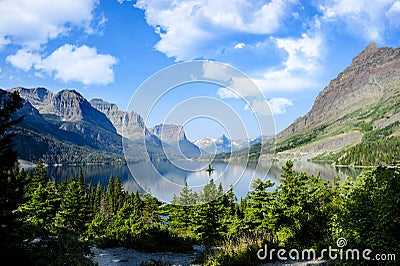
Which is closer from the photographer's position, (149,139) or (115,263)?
(149,139)

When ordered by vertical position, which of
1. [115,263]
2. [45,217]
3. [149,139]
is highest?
[149,139]

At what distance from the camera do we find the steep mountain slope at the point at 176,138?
28.7 ft

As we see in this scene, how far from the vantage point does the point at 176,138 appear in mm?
8805

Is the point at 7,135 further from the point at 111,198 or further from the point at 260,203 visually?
the point at 111,198

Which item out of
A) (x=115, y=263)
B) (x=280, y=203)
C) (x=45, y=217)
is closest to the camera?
(x=115, y=263)

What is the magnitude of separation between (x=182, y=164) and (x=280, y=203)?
10.4 metres

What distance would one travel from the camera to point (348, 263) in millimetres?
8531

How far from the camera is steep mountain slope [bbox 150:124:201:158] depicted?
8742 millimetres

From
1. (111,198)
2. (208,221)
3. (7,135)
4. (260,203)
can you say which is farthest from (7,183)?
(111,198)

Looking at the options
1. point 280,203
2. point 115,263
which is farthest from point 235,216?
point 115,263

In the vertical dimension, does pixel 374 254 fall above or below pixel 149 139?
below

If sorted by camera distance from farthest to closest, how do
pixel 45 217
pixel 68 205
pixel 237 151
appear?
pixel 68 205
pixel 45 217
pixel 237 151

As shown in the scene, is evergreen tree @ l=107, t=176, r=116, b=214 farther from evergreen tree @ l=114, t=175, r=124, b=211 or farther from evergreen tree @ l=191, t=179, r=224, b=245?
evergreen tree @ l=191, t=179, r=224, b=245

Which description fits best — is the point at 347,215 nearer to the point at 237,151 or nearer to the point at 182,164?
the point at 237,151
